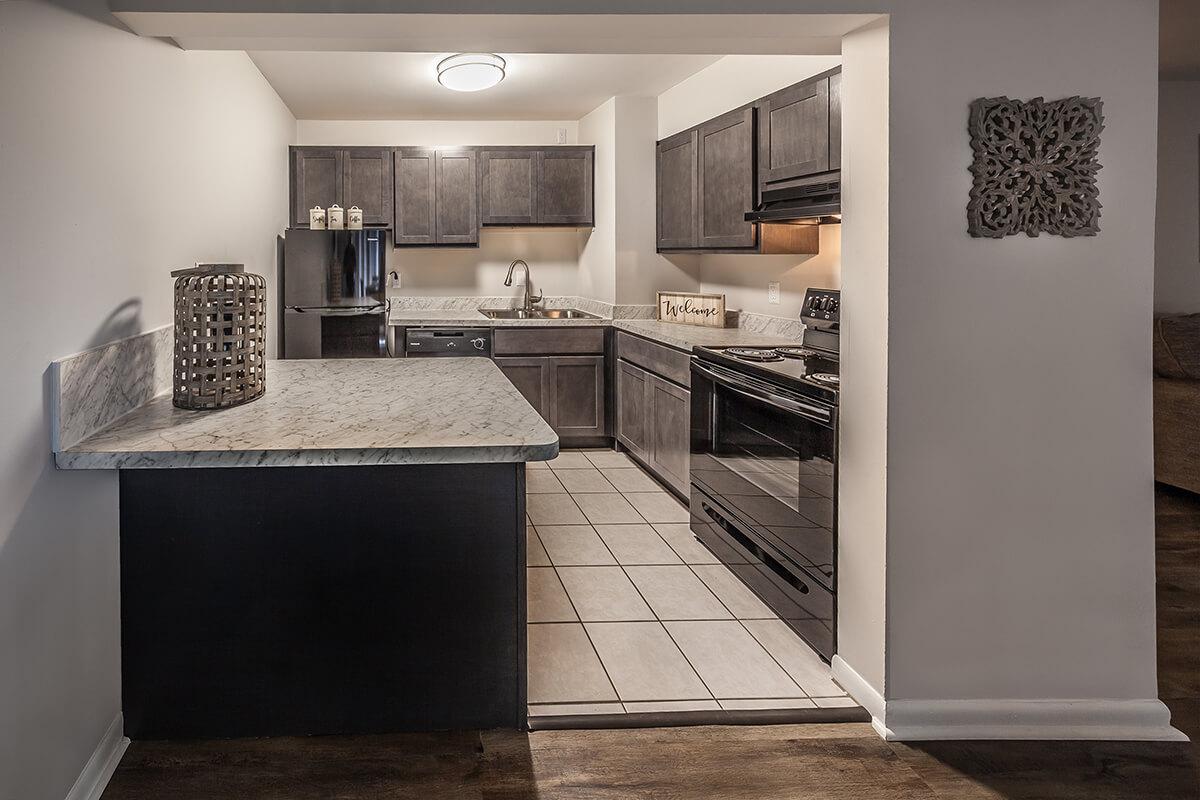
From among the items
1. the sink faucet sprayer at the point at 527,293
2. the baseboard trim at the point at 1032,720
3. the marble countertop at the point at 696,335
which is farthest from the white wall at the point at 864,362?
the sink faucet sprayer at the point at 527,293

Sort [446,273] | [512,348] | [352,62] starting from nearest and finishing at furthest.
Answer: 1. [352,62]
2. [512,348]
3. [446,273]

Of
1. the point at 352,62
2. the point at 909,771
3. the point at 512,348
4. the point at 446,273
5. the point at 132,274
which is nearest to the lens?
the point at 909,771

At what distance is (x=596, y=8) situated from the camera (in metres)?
2.44

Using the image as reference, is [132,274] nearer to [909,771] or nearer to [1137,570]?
[909,771]

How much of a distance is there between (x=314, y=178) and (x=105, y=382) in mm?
4672

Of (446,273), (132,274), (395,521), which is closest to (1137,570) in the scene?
(395,521)

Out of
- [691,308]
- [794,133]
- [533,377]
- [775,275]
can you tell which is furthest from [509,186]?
[794,133]

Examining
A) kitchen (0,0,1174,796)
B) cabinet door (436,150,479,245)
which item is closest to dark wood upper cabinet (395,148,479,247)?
cabinet door (436,150,479,245)

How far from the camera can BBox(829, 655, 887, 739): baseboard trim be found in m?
2.61

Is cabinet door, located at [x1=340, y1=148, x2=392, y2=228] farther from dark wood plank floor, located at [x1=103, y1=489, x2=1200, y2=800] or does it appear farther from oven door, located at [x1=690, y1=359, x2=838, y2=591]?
dark wood plank floor, located at [x1=103, y1=489, x2=1200, y2=800]

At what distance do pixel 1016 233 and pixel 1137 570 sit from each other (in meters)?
0.96

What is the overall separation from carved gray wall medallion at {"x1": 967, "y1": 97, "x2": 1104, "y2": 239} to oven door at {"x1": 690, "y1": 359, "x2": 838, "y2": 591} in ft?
2.43

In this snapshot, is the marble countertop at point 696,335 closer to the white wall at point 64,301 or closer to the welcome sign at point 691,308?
the welcome sign at point 691,308

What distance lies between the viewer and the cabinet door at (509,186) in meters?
6.83
